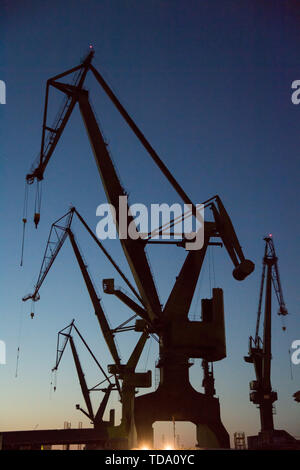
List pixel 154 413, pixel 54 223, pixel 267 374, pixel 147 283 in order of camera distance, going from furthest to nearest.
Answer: pixel 267 374
pixel 54 223
pixel 147 283
pixel 154 413

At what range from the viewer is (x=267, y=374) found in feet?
189

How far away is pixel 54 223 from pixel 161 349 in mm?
26537

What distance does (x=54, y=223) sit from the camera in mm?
48719

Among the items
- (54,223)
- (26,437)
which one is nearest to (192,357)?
(54,223)
